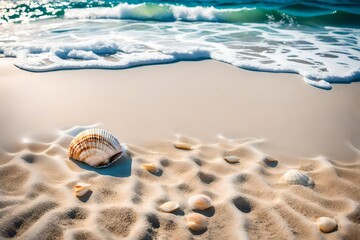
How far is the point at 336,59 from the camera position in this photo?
18.6ft

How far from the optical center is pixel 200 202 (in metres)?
2.14

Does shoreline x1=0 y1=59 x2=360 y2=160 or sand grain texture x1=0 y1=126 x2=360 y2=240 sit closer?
sand grain texture x1=0 y1=126 x2=360 y2=240

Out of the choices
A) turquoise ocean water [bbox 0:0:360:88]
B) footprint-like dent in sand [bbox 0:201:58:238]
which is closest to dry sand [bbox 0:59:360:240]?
footprint-like dent in sand [bbox 0:201:58:238]

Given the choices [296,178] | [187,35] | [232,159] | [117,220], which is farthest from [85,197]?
[187,35]

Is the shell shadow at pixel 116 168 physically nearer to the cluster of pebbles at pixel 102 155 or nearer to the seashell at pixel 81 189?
the cluster of pebbles at pixel 102 155

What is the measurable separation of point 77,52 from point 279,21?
24.1 ft

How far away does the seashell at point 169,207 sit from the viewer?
2.08m

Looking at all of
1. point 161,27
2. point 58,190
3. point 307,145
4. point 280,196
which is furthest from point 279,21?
point 58,190

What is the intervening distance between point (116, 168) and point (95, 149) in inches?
9.3

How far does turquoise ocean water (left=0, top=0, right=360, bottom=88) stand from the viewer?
5102 mm

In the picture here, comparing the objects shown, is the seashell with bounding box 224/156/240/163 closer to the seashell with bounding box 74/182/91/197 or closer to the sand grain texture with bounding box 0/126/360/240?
the sand grain texture with bounding box 0/126/360/240

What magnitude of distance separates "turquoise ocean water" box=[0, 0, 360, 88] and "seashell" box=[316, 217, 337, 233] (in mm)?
2856

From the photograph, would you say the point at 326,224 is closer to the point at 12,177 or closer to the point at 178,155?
the point at 178,155

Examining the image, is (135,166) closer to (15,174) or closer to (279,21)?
(15,174)
